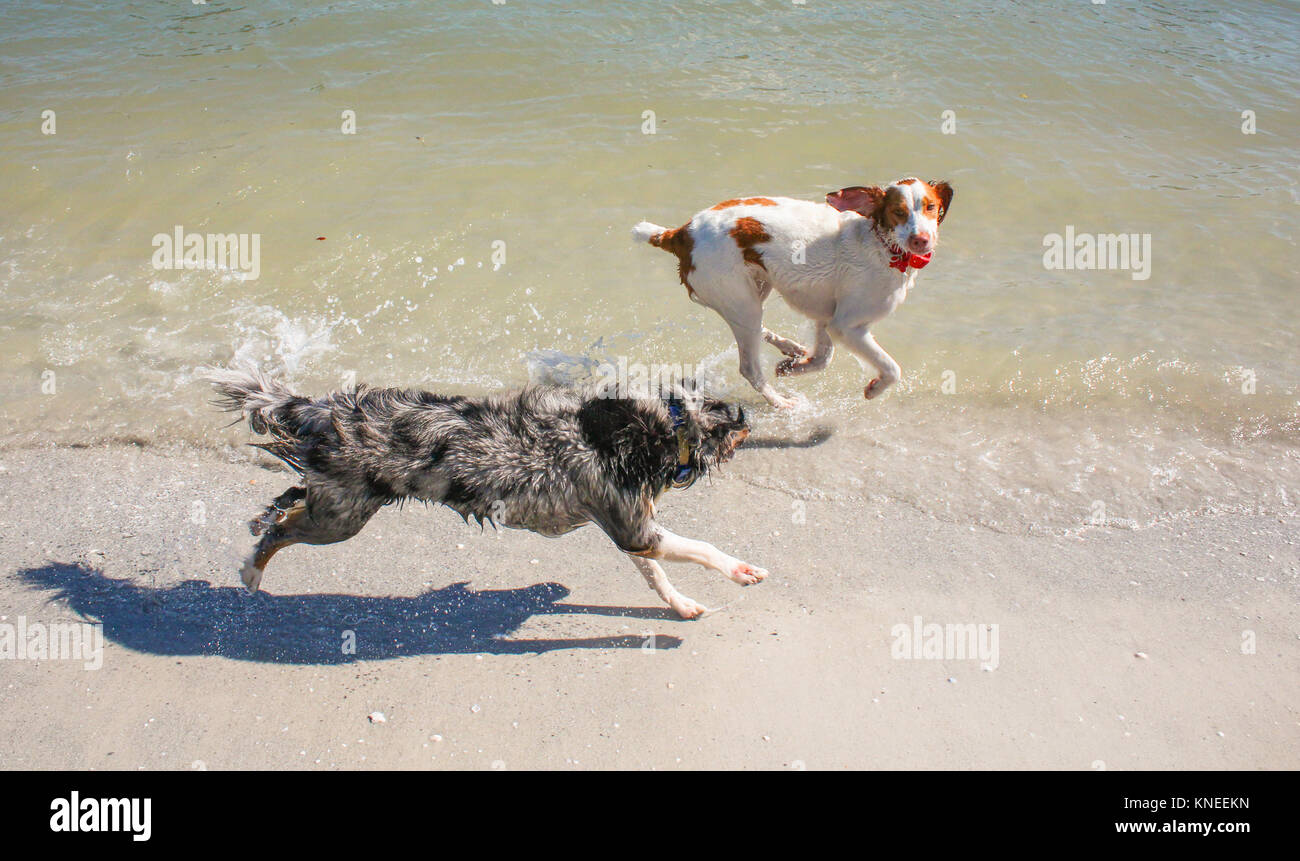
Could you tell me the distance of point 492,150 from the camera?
31.7 feet

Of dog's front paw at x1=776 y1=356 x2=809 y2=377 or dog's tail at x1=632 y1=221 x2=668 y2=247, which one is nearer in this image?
dog's tail at x1=632 y1=221 x2=668 y2=247

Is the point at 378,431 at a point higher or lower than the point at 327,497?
higher

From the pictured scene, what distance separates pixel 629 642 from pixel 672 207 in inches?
216

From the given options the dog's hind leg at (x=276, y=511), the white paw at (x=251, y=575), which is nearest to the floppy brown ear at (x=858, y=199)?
the dog's hind leg at (x=276, y=511)

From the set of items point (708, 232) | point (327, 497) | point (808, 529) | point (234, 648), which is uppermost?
point (708, 232)

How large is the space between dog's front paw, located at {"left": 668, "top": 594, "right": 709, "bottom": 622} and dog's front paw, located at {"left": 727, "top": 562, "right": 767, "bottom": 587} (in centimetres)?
26

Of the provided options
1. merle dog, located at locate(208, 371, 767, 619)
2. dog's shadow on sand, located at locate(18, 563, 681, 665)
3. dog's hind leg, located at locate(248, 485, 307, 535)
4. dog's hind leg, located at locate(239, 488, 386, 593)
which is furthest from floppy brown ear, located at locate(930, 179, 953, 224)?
dog's hind leg, located at locate(248, 485, 307, 535)

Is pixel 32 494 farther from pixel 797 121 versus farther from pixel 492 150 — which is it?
pixel 797 121

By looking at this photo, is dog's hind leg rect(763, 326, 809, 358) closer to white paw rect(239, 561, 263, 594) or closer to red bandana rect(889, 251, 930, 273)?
red bandana rect(889, 251, 930, 273)

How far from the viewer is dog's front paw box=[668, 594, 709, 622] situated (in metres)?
4.41

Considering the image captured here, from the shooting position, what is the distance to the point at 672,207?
8.70 m

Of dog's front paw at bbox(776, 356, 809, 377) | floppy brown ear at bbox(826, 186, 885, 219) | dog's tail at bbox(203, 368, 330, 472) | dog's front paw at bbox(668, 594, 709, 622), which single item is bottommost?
dog's front paw at bbox(668, 594, 709, 622)

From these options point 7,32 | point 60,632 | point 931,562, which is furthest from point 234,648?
point 7,32

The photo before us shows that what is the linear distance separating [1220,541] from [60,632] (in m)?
6.14
